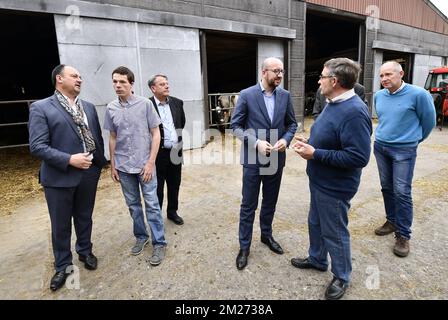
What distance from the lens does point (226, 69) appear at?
18.2 meters

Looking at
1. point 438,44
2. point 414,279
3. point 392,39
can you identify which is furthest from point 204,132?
point 438,44

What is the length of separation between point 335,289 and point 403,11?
47.4ft

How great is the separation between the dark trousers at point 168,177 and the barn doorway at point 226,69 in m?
5.44

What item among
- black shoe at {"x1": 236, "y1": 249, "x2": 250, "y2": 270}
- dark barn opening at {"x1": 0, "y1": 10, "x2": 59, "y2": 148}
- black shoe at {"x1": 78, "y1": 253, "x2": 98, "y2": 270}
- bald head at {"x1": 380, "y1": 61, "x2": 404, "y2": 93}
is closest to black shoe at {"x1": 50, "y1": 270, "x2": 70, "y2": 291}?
black shoe at {"x1": 78, "y1": 253, "x2": 98, "y2": 270}

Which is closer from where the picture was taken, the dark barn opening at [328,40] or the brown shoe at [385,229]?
the brown shoe at [385,229]

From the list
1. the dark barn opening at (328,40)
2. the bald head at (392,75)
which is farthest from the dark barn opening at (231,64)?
the bald head at (392,75)

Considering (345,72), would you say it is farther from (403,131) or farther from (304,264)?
(304,264)

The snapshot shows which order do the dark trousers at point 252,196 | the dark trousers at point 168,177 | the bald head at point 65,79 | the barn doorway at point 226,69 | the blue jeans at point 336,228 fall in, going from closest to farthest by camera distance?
the blue jeans at point 336,228, the bald head at point 65,79, the dark trousers at point 252,196, the dark trousers at point 168,177, the barn doorway at point 226,69

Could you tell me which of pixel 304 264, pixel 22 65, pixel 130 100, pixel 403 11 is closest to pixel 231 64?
pixel 403 11

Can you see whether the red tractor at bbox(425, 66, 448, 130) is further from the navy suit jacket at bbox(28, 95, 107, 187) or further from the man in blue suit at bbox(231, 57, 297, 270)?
the navy suit jacket at bbox(28, 95, 107, 187)

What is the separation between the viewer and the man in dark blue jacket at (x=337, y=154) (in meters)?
1.99

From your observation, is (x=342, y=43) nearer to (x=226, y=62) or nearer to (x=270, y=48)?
(x=226, y=62)

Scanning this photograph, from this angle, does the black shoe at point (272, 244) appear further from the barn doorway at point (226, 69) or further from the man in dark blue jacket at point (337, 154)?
the barn doorway at point (226, 69)

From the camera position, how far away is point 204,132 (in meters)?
8.03
